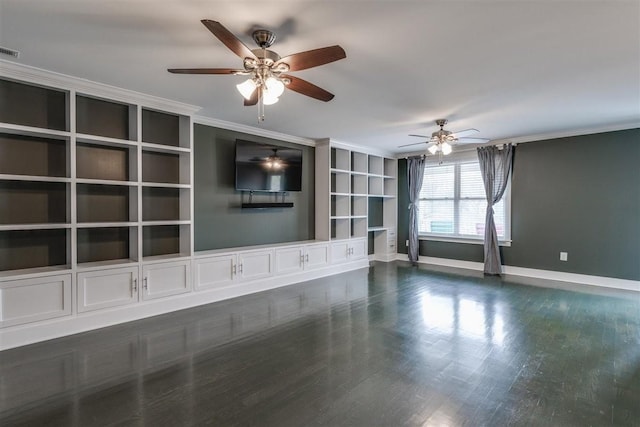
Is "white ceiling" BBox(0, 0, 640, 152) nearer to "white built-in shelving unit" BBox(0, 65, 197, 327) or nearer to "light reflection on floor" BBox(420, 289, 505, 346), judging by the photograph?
"white built-in shelving unit" BBox(0, 65, 197, 327)

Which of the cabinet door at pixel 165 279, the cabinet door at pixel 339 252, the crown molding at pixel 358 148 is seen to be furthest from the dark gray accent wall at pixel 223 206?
the cabinet door at pixel 339 252

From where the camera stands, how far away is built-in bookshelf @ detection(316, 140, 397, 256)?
6336 millimetres

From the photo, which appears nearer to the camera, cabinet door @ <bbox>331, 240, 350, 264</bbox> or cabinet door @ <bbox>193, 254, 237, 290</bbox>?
cabinet door @ <bbox>193, 254, 237, 290</bbox>

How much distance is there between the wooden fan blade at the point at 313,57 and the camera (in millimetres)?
2109

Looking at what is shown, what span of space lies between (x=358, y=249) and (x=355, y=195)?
44.6 inches

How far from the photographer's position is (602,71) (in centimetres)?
303

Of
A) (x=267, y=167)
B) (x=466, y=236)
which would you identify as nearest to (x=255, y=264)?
(x=267, y=167)

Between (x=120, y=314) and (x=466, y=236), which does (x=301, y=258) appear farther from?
(x=466, y=236)

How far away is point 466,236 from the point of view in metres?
6.84

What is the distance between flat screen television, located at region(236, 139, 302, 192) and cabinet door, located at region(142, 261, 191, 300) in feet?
4.84

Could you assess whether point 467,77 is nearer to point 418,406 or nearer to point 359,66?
point 359,66

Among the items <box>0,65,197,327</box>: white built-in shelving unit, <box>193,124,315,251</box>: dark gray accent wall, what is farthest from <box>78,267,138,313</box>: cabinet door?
<box>193,124,315,251</box>: dark gray accent wall

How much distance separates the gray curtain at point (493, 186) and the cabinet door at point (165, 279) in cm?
Answer: 532

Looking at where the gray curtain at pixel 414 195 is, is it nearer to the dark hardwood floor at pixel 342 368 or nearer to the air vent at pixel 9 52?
the dark hardwood floor at pixel 342 368
